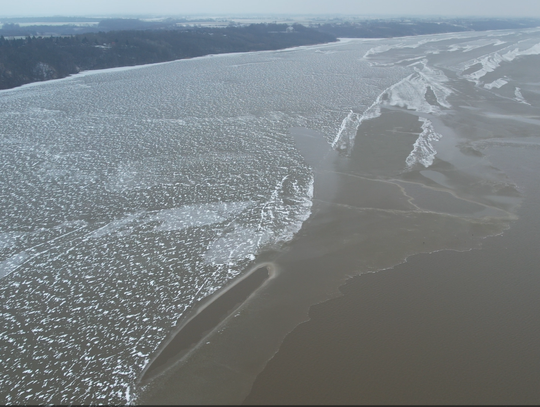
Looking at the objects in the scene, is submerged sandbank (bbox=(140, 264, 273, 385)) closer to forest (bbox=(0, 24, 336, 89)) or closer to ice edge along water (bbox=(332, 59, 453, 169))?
ice edge along water (bbox=(332, 59, 453, 169))

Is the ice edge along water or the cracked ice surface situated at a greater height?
the ice edge along water

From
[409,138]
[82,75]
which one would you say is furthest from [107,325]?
[82,75]

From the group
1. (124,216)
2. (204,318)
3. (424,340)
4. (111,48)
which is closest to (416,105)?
(124,216)

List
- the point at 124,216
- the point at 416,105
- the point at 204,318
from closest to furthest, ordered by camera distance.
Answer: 1. the point at 204,318
2. the point at 124,216
3. the point at 416,105

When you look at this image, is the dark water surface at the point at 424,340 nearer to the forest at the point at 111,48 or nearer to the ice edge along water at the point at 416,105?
the ice edge along water at the point at 416,105

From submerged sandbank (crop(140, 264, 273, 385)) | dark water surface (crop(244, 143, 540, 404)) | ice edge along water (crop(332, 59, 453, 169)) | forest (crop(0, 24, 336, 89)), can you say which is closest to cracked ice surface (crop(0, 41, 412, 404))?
submerged sandbank (crop(140, 264, 273, 385))

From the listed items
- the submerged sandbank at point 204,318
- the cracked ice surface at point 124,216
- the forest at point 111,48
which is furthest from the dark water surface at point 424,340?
the forest at point 111,48

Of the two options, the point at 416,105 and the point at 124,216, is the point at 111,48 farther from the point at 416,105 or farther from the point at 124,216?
the point at 124,216

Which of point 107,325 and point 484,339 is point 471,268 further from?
point 107,325

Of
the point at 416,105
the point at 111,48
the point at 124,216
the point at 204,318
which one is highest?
the point at 111,48

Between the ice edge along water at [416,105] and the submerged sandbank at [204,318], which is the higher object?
the ice edge along water at [416,105]

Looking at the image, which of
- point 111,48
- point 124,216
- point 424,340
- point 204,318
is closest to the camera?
point 424,340
